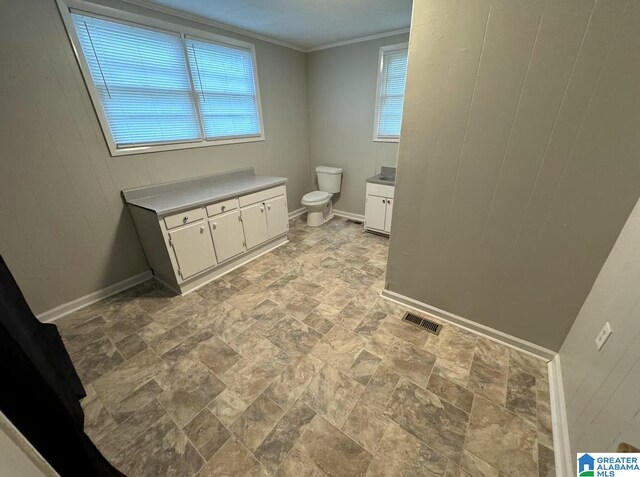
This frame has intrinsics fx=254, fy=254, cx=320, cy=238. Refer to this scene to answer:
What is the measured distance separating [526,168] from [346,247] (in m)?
2.10

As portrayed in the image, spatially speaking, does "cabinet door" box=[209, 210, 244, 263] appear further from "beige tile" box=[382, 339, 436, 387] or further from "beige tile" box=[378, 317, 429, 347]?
"beige tile" box=[382, 339, 436, 387]

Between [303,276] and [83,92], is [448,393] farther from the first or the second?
[83,92]

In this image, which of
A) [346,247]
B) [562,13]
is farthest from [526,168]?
[346,247]

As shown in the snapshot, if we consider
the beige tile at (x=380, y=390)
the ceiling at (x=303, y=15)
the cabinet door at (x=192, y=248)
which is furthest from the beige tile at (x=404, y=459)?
the ceiling at (x=303, y=15)

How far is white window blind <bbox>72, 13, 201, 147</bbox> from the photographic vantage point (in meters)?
2.05

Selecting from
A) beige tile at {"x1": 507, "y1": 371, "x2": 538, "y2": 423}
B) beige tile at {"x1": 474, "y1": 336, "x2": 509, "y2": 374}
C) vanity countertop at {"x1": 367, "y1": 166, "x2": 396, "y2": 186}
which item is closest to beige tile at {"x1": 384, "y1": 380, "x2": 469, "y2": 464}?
beige tile at {"x1": 507, "y1": 371, "x2": 538, "y2": 423}

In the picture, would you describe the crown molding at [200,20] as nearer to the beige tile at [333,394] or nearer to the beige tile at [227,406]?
the beige tile at [227,406]

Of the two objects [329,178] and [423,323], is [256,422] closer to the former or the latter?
[423,323]

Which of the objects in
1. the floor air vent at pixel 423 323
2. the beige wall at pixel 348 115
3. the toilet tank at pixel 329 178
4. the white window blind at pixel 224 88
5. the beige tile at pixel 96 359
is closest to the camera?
the beige tile at pixel 96 359

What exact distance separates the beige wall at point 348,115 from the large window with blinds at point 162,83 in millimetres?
1064

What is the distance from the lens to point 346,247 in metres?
3.31

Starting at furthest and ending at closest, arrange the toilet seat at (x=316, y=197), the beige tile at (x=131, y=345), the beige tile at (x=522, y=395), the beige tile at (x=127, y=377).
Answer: the toilet seat at (x=316, y=197), the beige tile at (x=131, y=345), the beige tile at (x=127, y=377), the beige tile at (x=522, y=395)

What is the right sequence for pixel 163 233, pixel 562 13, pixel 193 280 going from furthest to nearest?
pixel 193 280
pixel 163 233
pixel 562 13

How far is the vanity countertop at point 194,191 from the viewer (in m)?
2.28
